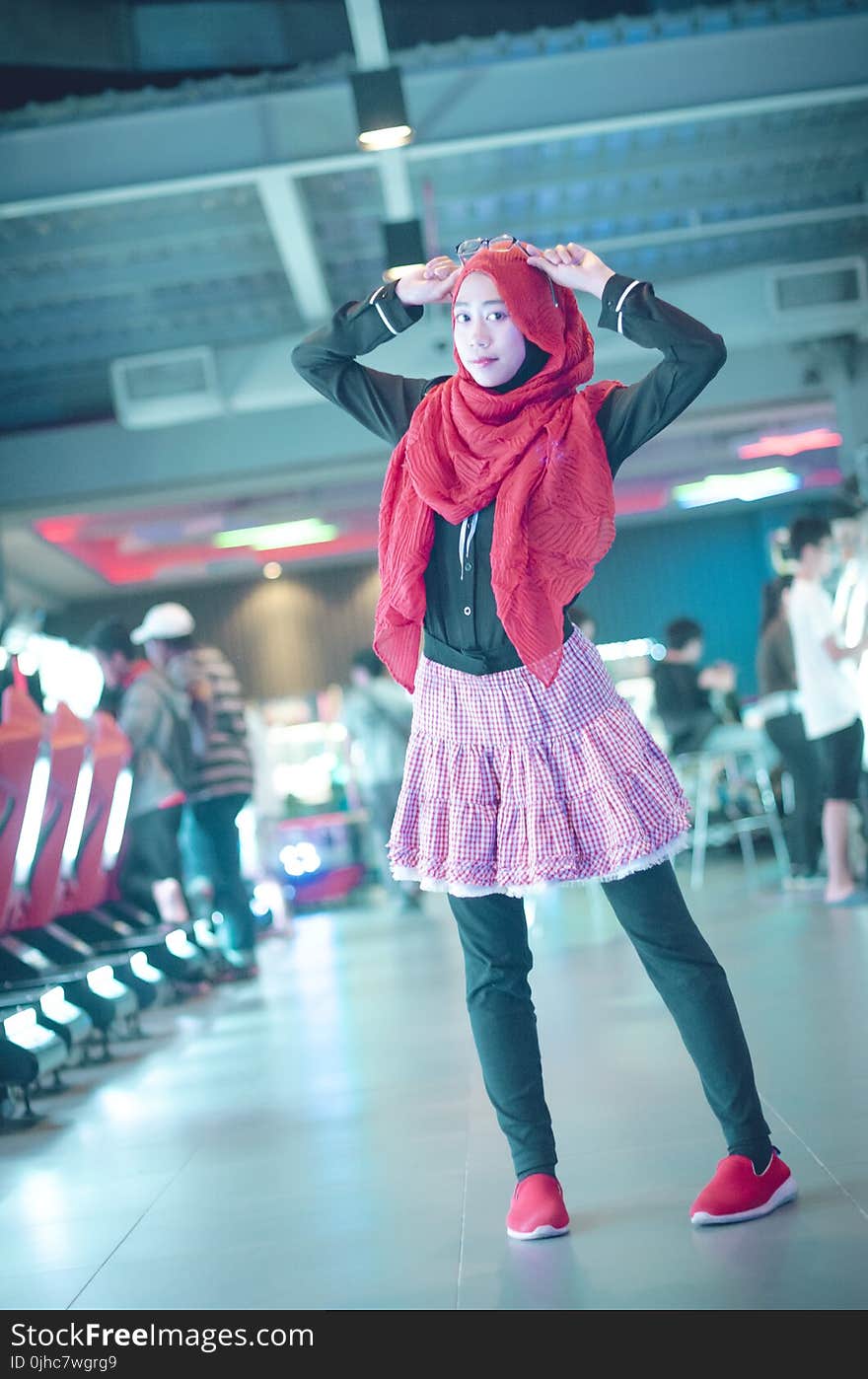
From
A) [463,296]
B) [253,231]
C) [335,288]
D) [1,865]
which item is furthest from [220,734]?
[463,296]

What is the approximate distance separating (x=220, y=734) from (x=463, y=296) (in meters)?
4.09

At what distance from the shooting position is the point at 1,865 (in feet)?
15.3

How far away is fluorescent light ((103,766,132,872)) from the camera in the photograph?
5.96 metres

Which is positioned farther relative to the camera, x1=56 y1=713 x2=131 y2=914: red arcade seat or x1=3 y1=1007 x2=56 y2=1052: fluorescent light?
x1=56 y1=713 x2=131 y2=914: red arcade seat

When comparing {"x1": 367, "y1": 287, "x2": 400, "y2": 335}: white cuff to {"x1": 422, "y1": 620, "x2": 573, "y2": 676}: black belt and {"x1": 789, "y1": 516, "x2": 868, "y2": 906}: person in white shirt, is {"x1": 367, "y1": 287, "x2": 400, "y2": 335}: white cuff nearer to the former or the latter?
{"x1": 422, "y1": 620, "x2": 573, "y2": 676}: black belt

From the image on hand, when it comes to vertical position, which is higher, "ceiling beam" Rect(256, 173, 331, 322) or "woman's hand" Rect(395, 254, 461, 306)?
"ceiling beam" Rect(256, 173, 331, 322)

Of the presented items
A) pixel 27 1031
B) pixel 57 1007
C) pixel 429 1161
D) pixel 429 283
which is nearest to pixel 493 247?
pixel 429 283

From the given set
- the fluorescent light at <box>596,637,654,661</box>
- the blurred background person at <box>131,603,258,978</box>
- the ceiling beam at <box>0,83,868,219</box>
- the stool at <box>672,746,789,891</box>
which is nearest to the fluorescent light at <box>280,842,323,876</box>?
the stool at <box>672,746,789,891</box>

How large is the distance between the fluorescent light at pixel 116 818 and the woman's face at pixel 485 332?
163 inches

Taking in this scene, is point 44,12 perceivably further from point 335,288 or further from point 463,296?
point 463,296

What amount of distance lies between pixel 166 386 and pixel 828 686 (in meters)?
4.62

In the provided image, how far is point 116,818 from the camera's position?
601 centimetres

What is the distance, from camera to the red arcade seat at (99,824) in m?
5.63

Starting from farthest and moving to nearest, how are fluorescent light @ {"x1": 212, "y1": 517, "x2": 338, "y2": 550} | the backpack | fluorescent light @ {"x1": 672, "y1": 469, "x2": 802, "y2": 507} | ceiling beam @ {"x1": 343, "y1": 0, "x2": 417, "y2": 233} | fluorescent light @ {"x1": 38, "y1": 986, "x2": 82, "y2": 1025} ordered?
fluorescent light @ {"x1": 672, "y1": 469, "x2": 802, "y2": 507} → fluorescent light @ {"x1": 212, "y1": 517, "x2": 338, "y2": 550} → the backpack → ceiling beam @ {"x1": 343, "y1": 0, "x2": 417, "y2": 233} → fluorescent light @ {"x1": 38, "y1": 986, "x2": 82, "y2": 1025}
